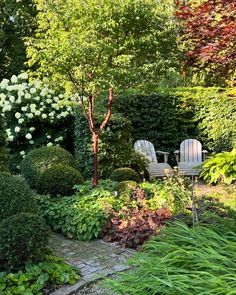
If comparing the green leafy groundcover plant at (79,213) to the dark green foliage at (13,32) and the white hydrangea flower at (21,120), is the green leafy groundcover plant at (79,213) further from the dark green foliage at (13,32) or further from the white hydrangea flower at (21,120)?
the dark green foliage at (13,32)

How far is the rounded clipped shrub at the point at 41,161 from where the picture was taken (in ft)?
19.4

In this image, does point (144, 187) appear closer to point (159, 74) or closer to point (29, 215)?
point (159, 74)

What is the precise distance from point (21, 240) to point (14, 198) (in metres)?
0.62

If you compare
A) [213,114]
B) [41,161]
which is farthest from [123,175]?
[213,114]

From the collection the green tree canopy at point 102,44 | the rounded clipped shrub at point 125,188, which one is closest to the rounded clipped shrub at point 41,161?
the green tree canopy at point 102,44

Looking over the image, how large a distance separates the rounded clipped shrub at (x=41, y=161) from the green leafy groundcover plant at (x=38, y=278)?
8.56ft

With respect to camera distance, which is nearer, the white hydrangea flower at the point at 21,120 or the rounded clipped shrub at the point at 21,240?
the rounded clipped shrub at the point at 21,240

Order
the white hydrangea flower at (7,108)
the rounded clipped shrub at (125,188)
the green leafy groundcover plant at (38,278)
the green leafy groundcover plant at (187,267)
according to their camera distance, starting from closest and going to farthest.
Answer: the green leafy groundcover plant at (187,267) → the green leafy groundcover plant at (38,278) → the rounded clipped shrub at (125,188) → the white hydrangea flower at (7,108)

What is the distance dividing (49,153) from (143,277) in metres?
4.24

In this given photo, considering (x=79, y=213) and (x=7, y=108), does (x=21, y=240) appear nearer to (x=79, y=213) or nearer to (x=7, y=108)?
(x=79, y=213)

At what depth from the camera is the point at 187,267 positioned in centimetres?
213

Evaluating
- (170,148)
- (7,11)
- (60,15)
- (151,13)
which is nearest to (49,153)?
(60,15)

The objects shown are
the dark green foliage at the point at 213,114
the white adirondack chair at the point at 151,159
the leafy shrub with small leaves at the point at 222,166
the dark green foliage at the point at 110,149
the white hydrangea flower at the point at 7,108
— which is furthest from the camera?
the dark green foliage at the point at 213,114

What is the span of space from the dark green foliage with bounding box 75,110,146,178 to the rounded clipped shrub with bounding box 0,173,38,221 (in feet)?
10.2
